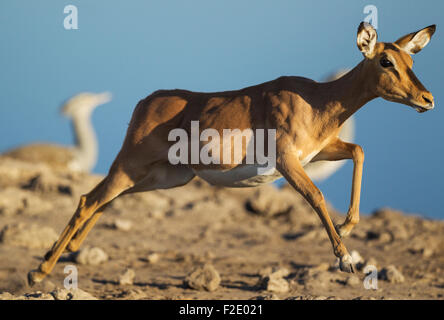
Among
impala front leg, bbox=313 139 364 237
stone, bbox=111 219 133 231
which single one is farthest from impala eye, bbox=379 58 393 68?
stone, bbox=111 219 133 231

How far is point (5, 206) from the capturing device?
12.0 m

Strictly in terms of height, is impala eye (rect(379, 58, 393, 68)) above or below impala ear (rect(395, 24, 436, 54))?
below

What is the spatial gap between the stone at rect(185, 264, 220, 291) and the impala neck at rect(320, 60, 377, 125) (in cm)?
283

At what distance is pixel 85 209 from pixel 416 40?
408 centimetres

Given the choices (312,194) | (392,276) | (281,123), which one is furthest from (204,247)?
(312,194)

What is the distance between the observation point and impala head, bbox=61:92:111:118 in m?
22.3

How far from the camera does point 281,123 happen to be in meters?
5.57

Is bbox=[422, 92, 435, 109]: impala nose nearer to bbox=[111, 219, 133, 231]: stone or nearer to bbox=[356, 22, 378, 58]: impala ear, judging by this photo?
bbox=[356, 22, 378, 58]: impala ear

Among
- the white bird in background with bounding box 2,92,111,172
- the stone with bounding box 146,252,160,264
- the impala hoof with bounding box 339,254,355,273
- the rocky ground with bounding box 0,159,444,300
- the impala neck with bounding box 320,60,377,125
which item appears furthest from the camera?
the white bird in background with bounding box 2,92,111,172

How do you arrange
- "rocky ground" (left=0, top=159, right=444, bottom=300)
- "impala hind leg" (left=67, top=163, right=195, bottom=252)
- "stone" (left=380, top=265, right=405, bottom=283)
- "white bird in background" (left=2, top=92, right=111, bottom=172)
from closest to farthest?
"impala hind leg" (left=67, top=163, right=195, bottom=252)
"rocky ground" (left=0, top=159, right=444, bottom=300)
"stone" (left=380, top=265, right=405, bottom=283)
"white bird in background" (left=2, top=92, right=111, bottom=172)

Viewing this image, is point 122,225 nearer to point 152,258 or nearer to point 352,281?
point 152,258

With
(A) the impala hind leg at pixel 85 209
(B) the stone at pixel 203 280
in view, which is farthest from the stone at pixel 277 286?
(A) the impala hind leg at pixel 85 209

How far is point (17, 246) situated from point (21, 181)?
197 inches

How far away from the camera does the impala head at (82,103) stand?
22.3 meters
